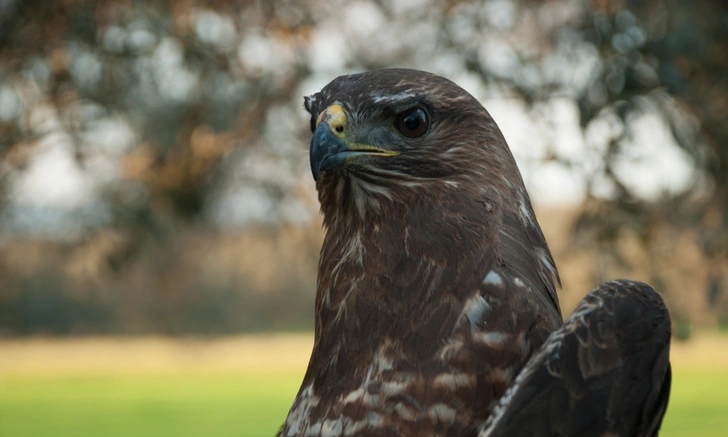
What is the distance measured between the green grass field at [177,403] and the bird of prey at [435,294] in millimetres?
13282

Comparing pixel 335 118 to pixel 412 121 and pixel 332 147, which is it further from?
pixel 412 121

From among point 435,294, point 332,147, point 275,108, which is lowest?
point 435,294

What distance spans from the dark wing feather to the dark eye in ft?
2.21

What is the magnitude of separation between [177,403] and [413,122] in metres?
20.8

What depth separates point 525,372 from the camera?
6.46 ft

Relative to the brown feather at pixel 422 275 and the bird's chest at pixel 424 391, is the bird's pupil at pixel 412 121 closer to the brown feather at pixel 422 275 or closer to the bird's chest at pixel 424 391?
the brown feather at pixel 422 275

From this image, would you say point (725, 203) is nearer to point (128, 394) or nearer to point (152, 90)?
point (152, 90)

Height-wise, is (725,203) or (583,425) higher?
(725,203)

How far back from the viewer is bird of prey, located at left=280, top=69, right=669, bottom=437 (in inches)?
77.7

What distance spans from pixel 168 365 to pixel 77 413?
272 cm

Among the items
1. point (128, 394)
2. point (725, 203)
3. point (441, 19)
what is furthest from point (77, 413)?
point (725, 203)

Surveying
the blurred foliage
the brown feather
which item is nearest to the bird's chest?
the brown feather

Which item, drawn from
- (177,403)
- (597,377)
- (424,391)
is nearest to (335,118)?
(424,391)

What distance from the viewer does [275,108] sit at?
6.88m
